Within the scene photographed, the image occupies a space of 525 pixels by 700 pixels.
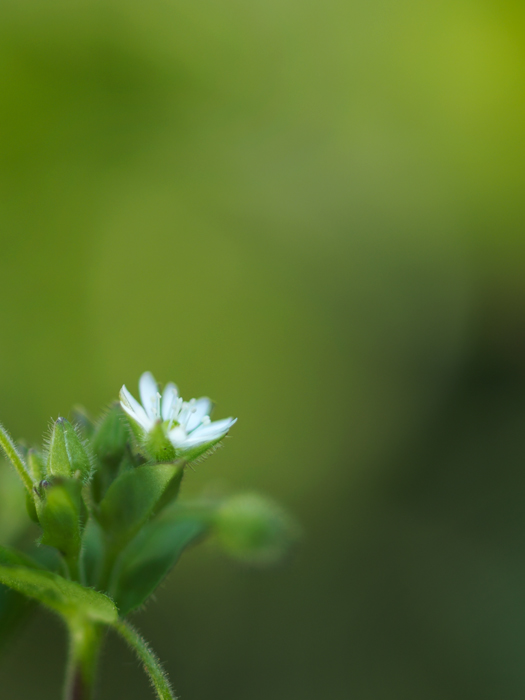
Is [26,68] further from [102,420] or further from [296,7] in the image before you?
[102,420]

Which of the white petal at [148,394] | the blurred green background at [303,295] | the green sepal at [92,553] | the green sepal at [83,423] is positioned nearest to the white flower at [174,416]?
the white petal at [148,394]

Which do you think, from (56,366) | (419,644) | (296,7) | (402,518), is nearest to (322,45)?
(296,7)

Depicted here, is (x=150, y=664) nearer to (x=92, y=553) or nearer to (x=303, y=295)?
(x=92, y=553)

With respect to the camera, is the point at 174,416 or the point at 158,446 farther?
the point at 174,416

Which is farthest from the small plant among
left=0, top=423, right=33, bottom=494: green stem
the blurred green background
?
the blurred green background

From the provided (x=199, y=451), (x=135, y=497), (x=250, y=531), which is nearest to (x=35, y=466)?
(x=135, y=497)

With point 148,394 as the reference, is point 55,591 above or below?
below

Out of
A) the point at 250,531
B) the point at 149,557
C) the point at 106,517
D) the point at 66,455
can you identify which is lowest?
the point at 250,531

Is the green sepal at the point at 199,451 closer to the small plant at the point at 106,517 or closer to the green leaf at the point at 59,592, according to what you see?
the small plant at the point at 106,517
